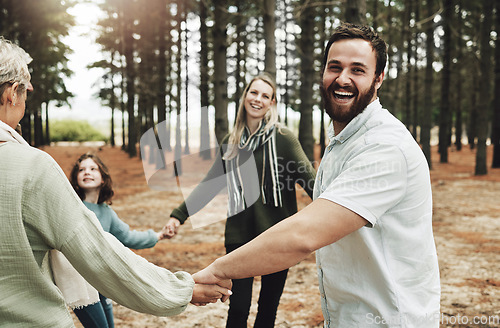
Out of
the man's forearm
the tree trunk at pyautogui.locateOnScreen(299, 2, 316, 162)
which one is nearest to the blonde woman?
the man's forearm

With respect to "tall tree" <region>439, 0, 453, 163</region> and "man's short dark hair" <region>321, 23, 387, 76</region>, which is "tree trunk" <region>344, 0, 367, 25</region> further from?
"tall tree" <region>439, 0, 453, 163</region>

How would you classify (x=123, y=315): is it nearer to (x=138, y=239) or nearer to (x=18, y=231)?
(x=138, y=239)

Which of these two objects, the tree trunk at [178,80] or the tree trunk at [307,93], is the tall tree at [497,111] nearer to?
the tree trunk at [307,93]

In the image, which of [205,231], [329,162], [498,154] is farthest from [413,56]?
[329,162]

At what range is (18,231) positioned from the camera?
1.56 m

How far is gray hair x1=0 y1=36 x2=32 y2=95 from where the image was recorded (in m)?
1.70

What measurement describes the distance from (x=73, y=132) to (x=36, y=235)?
59.1 metres

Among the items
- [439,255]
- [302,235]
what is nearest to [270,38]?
[439,255]

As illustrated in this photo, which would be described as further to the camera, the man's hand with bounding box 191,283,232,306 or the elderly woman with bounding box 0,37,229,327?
the man's hand with bounding box 191,283,232,306

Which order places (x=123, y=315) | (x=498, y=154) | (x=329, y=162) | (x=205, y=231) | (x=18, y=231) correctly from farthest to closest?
(x=498, y=154) → (x=205, y=231) → (x=123, y=315) → (x=329, y=162) → (x=18, y=231)

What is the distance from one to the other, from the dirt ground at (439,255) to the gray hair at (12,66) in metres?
3.62

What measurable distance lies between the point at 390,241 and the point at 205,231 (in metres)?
7.59

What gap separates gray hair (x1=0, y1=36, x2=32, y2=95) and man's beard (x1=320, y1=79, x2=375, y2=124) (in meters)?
1.39

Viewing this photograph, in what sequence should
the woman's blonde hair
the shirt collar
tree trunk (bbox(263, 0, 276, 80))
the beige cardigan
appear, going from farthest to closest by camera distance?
tree trunk (bbox(263, 0, 276, 80)) < the woman's blonde hair < the shirt collar < the beige cardigan
